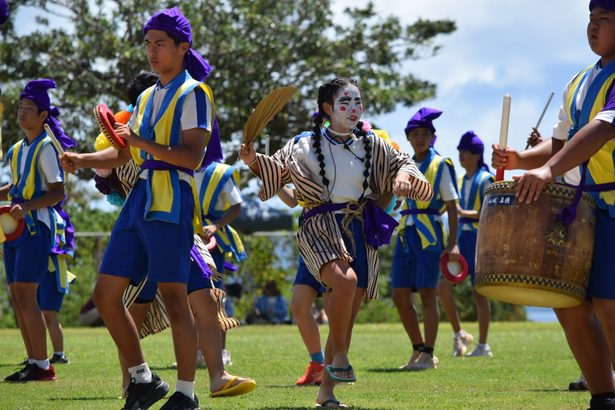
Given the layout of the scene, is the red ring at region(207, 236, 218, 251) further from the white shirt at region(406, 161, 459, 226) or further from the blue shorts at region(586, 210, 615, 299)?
the blue shorts at region(586, 210, 615, 299)

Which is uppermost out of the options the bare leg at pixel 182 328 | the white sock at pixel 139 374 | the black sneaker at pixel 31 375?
the bare leg at pixel 182 328

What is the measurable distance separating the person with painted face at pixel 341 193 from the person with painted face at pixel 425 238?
11.9 feet

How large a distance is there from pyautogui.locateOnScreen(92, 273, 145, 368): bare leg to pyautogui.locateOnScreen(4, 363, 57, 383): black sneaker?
288cm

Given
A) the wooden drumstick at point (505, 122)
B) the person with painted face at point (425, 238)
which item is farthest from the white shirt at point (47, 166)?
the wooden drumstick at point (505, 122)

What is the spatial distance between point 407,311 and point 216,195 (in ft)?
7.01

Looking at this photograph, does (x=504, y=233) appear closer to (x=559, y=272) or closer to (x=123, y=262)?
(x=559, y=272)

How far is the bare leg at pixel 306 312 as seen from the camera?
898 centimetres

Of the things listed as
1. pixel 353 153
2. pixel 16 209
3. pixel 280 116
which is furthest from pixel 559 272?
pixel 280 116

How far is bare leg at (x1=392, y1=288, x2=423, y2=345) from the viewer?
1128 centimetres

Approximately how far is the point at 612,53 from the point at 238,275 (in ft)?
59.2

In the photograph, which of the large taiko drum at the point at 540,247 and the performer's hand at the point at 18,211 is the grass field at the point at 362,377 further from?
the large taiko drum at the point at 540,247

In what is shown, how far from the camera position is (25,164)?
945 cm

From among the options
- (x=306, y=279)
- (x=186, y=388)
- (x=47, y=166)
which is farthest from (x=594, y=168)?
(x=47, y=166)

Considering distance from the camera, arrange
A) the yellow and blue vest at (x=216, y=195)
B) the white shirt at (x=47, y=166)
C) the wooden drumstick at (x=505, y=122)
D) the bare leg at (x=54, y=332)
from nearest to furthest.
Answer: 1. the wooden drumstick at (x=505, y=122)
2. the white shirt at (x=47, y=166)
3. the yellow and blue vest at (x=216, y=195)
4. the bare leg at (x=54, y=332)
